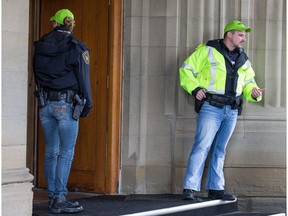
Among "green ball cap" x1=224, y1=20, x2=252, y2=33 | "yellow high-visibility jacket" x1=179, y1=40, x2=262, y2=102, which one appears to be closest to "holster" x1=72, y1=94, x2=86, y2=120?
"yellow high-visibility jacket" x1=179, y1=40, x2=262, y2=102

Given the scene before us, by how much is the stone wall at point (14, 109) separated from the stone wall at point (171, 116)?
2.29 m

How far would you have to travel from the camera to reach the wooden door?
8625 millimetres

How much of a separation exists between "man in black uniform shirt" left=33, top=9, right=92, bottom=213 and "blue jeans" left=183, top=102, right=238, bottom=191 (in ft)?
5.00

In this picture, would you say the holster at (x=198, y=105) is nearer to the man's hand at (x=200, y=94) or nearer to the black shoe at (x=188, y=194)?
the man's hand at (x=200, y=94)

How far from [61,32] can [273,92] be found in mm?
2964

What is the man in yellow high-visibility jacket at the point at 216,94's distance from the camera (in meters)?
7.97

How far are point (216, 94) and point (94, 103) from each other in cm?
155

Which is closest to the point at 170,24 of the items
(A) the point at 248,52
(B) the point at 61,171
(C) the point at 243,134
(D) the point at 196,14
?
(D) the point at 196,14

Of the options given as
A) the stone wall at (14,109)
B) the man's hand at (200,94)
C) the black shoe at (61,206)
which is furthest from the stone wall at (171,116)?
the stone wall at (14,109)

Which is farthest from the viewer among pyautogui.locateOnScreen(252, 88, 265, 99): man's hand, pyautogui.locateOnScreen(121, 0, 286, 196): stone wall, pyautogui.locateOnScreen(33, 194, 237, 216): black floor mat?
pyautogui.locateOnScreen(121, 0, 286, 196): stone wall

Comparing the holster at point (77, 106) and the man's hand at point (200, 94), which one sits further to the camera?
the man's hand at point (200, 94)

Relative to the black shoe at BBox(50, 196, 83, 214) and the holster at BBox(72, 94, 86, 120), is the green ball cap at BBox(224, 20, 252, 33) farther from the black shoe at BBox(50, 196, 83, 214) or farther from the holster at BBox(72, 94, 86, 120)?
the black shoe at BBox(50, 196, 83, 214)

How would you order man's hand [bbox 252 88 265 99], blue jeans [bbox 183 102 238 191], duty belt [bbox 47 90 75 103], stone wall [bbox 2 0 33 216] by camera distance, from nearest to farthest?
stone wall [bbox 2 0 33 216]
duty belt [bbox 47 90 75 103]
blue jeans [bbox 183 102 238 191]
man's hand [bbox 252 88 265 99]

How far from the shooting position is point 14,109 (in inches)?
252
